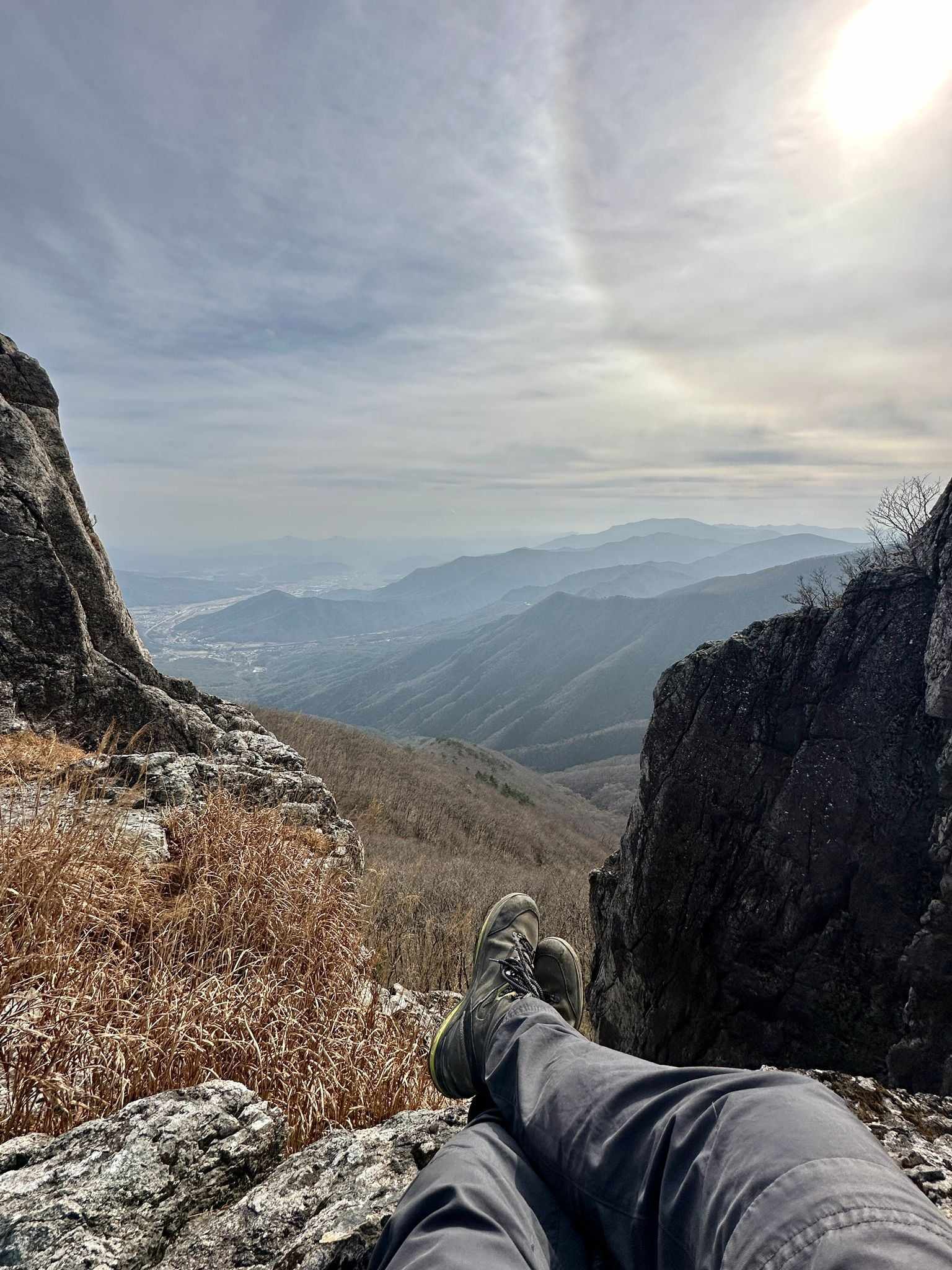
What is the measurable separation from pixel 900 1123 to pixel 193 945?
12.5ft

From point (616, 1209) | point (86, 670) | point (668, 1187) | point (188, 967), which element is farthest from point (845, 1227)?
point (86, 670)

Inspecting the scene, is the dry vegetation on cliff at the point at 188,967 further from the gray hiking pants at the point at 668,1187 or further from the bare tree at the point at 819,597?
the bare tree at the point at 819,597

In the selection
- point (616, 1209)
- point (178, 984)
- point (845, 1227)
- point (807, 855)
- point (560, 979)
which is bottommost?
point (807, 855)

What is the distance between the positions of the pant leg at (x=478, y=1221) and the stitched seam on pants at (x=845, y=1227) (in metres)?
0.59

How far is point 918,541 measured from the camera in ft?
22.7

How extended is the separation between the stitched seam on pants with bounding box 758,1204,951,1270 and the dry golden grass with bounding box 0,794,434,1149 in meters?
2.11

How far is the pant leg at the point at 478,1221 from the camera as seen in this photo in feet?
4.55

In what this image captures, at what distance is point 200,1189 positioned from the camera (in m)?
2.01

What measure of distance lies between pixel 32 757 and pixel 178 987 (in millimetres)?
3464

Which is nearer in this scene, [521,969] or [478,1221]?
[478,1221]

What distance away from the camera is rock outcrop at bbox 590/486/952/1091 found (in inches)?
215

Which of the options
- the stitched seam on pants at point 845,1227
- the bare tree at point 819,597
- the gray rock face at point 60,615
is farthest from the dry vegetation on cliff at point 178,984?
the bare tree at point 819,597

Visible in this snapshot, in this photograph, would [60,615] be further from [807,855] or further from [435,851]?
[435,851]

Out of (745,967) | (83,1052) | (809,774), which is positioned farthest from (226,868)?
(809,774)
